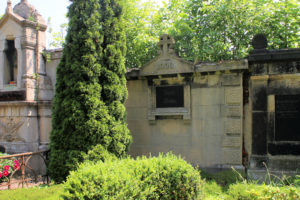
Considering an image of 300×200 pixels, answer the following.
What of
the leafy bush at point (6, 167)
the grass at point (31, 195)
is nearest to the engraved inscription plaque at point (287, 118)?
the grass at point (31, 195)

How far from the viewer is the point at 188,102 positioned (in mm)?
7469

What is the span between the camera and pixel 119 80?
6.83 metres

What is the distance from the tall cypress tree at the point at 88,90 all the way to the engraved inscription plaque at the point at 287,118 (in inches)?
155

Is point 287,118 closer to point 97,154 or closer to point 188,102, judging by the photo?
point 188,102

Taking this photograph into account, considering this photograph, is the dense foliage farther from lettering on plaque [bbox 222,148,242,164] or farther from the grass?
the grass

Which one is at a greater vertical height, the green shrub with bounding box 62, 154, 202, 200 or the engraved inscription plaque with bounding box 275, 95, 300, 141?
the engraved inscription plaque with bounding box 275, 95, 300, 141

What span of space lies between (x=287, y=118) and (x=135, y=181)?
4590 mm

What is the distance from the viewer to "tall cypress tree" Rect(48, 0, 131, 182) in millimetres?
6121

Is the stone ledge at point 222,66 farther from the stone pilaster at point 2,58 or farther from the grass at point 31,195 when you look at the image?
the stone pilaster at point 2,58

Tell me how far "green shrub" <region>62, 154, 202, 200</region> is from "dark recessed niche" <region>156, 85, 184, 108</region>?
9.76 feet

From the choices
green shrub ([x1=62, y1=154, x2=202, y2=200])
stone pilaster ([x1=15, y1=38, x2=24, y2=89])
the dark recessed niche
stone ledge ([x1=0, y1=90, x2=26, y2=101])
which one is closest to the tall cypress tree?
the dark recessed niche

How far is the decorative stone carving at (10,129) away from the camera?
789cm

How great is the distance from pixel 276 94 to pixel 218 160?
7.81ft

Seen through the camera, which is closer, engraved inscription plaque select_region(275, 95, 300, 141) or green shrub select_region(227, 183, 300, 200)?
green shrub select_region(227, 183, 300, 200)
